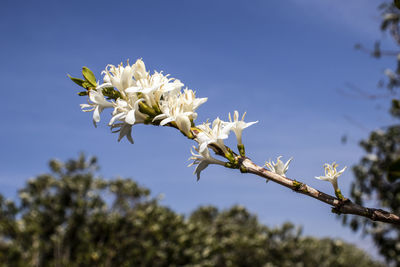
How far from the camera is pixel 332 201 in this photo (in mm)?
1069

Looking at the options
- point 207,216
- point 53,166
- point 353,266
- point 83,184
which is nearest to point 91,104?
point 83,184

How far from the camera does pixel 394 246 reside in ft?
19.7

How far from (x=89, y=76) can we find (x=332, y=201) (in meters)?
1.02

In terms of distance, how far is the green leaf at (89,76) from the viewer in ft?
4.74

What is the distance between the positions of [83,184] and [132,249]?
1.87 meters

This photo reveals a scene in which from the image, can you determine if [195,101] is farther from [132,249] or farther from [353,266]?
[353,266]

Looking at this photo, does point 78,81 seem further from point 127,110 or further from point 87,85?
point 127,110

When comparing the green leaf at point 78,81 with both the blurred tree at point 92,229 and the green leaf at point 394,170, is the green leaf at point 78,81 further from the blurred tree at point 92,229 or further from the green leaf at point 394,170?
the blurred tree at point 92,229

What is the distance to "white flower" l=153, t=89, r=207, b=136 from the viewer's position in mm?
1254

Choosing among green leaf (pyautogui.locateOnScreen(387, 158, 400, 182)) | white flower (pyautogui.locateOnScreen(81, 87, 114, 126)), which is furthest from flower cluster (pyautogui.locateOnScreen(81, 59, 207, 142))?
green leaf (pyautogui.locateOnScreen(387, 158, 400, 182))

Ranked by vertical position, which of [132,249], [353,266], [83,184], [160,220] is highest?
[83,184]

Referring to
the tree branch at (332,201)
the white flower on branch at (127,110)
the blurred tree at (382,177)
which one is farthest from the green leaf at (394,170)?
the blurred tree at (382,177)

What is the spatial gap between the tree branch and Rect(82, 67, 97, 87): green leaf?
2.44 ft

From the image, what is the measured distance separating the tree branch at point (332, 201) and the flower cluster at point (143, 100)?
32 centimetres
